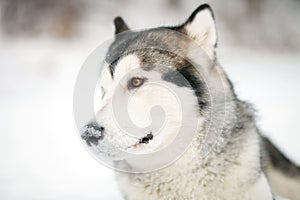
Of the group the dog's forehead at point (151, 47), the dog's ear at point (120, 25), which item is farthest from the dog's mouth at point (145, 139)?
the dog's ear at point (120, 25)

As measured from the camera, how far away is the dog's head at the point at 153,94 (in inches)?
57.7

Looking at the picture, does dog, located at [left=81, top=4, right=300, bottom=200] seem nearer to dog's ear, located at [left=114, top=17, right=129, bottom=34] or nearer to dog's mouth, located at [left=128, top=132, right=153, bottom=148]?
dog's mouth, located at [left=128, top=132, right=153, bottom=148]

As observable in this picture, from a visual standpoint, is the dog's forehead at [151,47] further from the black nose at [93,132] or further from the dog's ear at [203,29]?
the black nose at [93,132]

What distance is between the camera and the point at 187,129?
153cm

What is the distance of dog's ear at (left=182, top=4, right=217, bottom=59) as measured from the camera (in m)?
1.60

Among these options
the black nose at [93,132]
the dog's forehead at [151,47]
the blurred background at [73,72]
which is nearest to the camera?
the black nose at [93,132]

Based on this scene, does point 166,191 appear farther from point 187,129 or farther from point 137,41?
point 137,41

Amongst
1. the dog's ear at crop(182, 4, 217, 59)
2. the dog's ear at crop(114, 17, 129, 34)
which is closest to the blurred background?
the dog's ear at crop(114, 17, 129, 34)

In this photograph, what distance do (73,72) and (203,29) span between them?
0.60 metres

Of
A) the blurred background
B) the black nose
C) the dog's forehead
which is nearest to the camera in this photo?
the black nose

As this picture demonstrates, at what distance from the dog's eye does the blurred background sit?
413 millimetres

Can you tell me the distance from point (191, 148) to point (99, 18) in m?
0.74

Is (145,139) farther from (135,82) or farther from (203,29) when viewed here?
(203,29)

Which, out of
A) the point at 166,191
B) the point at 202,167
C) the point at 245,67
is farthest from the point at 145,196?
the point at 245,67
